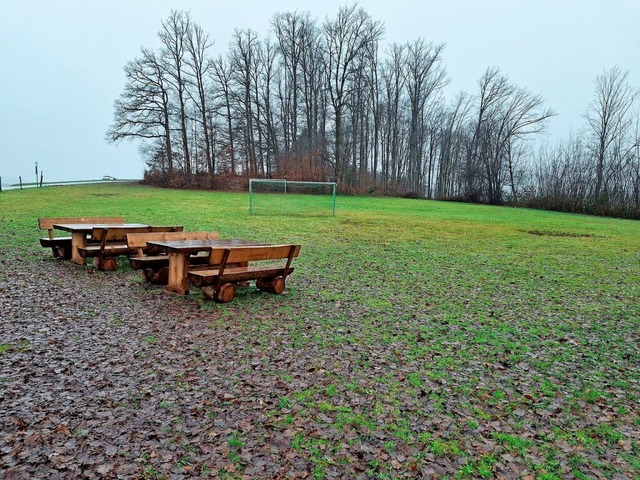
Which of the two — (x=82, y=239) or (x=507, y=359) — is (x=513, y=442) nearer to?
(x=507, y=359)

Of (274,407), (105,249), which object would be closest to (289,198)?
(105,249)

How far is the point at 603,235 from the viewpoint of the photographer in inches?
639

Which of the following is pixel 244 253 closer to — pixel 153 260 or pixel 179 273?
pixel 179 273

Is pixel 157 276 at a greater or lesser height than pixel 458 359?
greater

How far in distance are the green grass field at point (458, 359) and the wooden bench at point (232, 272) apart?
0.27 meters

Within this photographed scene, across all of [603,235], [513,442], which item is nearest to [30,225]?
[513,442]

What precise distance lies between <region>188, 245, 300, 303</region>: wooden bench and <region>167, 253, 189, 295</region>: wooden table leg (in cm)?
18

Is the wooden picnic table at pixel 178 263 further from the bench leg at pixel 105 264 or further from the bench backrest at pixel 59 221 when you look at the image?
the bench backrest at pixel 59 221

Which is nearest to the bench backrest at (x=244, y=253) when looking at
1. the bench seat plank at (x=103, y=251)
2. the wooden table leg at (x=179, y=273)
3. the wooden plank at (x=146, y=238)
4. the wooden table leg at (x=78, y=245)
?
the wooden table leg at (x=179, y=273)

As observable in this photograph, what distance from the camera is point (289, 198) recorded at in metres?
20.6

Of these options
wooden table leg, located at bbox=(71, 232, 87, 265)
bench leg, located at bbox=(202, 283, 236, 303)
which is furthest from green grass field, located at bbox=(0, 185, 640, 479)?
wooden table leg, located at bbox=(71, 232, 87, 265)

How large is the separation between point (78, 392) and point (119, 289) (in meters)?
3.39

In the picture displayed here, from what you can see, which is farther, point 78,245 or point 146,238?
point 78,245

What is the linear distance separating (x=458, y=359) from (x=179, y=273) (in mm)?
3947
